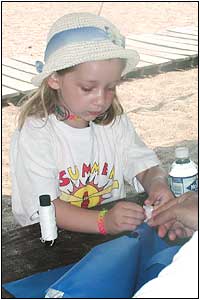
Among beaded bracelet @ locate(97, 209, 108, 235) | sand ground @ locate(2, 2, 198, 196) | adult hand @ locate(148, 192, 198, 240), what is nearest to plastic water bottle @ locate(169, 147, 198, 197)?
adult hand @ locate(148, 192, 198, 240)

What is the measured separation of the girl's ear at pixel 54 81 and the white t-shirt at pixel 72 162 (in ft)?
0.33

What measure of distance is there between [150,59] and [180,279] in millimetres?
5253

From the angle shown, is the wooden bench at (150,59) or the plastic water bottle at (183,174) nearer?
the plastic water bottle at (183,174)

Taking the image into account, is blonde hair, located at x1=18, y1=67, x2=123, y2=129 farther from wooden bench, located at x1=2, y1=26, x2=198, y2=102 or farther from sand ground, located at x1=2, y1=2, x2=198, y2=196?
wooden bench, located at x1=2, y1=26, x2=198, y2=102

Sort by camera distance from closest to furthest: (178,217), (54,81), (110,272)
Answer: (110,272), (178,217), (54,81)

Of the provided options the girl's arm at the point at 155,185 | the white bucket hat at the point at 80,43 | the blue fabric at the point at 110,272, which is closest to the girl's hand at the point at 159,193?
the girl's arm at the point at 155,185

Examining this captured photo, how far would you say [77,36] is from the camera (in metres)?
2.15

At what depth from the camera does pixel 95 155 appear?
2.35m

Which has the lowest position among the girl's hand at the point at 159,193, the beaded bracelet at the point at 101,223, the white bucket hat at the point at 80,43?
the beaded bracelet at the point at 101,223

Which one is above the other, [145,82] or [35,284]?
[145,82]

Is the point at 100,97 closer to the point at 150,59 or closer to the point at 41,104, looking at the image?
the point at 41,104

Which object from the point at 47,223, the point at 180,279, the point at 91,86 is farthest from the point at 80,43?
the point at 180,279

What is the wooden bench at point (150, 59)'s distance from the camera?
18.3 ft

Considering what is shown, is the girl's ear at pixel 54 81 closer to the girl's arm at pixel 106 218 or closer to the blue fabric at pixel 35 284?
the girl's arm at pixel 106 218
